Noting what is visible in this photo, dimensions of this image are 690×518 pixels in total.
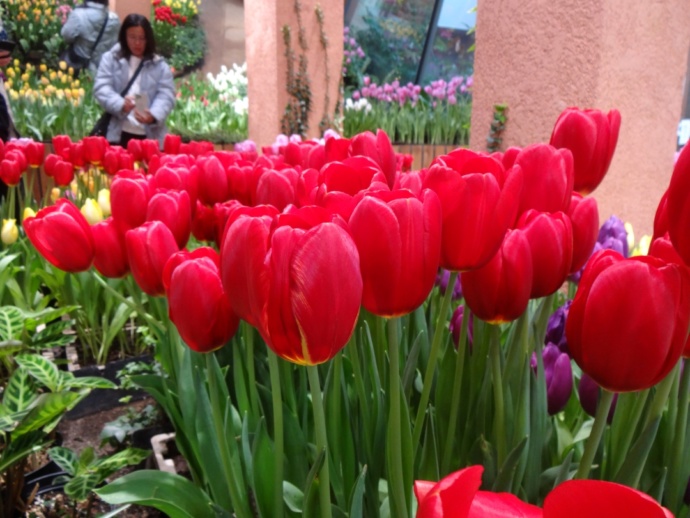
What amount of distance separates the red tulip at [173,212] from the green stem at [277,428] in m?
0.28

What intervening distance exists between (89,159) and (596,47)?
1791mm

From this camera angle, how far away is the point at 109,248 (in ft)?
2.88

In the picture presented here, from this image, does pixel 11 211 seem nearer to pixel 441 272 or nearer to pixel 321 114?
pixel 441 272

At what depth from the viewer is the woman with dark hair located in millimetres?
3836

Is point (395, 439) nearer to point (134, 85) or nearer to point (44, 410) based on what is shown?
point (44, 410)

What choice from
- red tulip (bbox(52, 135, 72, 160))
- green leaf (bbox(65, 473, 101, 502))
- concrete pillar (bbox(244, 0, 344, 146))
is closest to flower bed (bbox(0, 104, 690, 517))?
green leaf (bbox(65, 473, 101, 502))

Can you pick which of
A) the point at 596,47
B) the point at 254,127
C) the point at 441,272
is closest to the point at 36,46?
the point at 254,127

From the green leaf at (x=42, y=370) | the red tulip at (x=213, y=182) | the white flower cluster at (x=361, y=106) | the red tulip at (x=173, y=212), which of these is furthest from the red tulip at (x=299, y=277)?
the white flower cluster at (x=361, y=106)

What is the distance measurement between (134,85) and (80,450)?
9.74 feet

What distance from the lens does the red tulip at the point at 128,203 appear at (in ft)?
2.85

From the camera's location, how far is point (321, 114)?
17.5 feet

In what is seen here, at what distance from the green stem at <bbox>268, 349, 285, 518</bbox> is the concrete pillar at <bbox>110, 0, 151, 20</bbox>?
658cm

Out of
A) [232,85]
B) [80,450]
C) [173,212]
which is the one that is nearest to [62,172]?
[80,450]

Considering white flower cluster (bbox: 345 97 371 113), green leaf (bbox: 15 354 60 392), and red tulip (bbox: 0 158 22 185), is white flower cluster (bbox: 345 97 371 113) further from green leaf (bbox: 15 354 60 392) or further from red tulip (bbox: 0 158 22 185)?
green leaf (bbox: 15 354 60 392)
